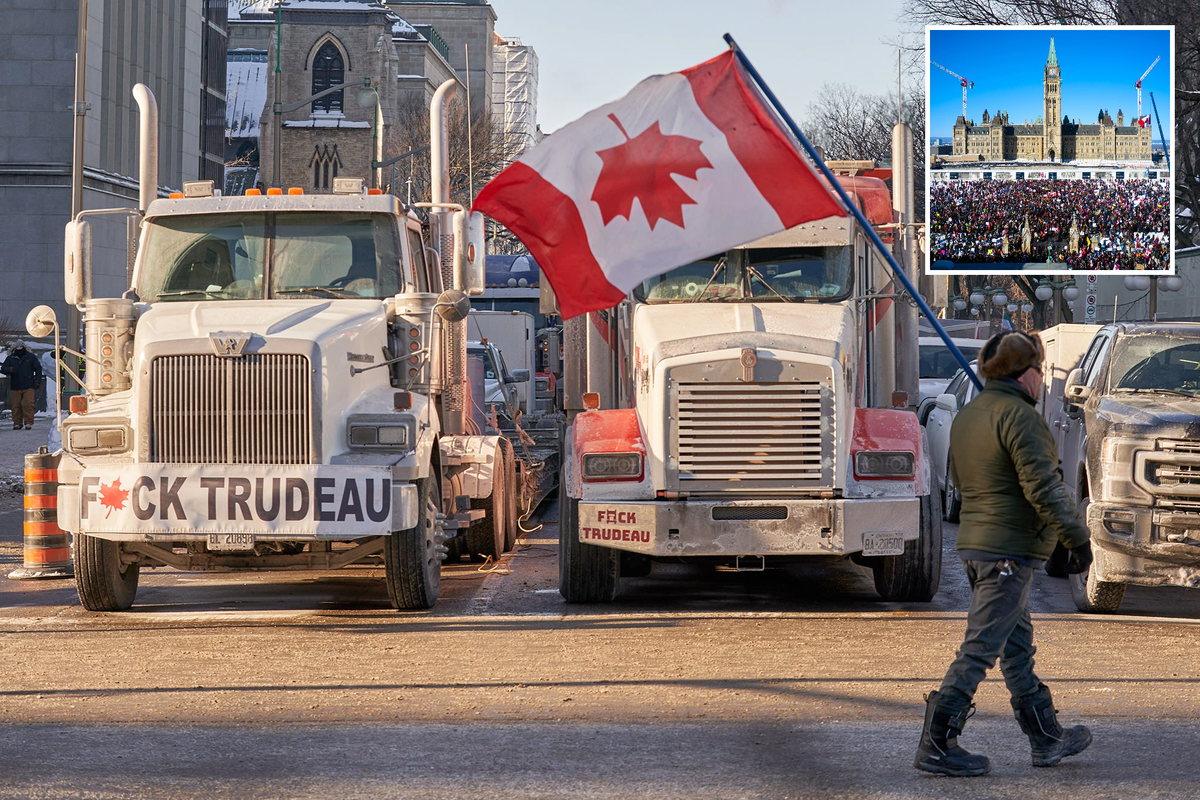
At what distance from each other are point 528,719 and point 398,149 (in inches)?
3051

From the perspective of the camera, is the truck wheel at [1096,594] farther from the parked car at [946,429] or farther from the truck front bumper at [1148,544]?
the parked car at [946,429]

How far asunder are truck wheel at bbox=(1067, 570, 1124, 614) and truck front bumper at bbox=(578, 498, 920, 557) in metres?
1.51

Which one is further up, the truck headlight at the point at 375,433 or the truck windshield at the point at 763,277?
the truck windshield at the point at 763,277

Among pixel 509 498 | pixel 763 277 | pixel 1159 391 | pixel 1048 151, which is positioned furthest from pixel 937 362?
pixel 1048 151

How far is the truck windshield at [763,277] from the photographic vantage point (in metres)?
12.0

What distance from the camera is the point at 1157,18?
35750mm

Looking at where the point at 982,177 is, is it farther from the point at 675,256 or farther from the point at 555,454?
the point at 675,256

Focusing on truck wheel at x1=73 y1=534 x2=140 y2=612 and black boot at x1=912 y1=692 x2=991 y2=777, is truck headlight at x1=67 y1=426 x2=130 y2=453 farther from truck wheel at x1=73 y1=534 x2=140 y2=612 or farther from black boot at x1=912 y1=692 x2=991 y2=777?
black boot at x1=912 y1=692 x2=991 y2=777

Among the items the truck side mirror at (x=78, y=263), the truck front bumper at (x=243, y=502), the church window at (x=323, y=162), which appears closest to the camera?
the truck front bumper at (x=243, y=502)

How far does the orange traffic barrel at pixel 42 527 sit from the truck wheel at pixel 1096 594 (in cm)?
788

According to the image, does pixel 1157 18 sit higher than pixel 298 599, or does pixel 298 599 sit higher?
pixel 1157 18

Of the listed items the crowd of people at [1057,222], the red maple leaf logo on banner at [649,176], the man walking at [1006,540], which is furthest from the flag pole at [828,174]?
the crowd of people at [1057,222]

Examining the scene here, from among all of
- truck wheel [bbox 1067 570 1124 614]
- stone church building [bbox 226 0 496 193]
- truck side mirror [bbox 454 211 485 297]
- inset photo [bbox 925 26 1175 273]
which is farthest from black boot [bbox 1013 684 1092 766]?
stone church building [bbox 226 0 496 193]

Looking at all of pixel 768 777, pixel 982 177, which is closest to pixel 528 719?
pixel 768 777
